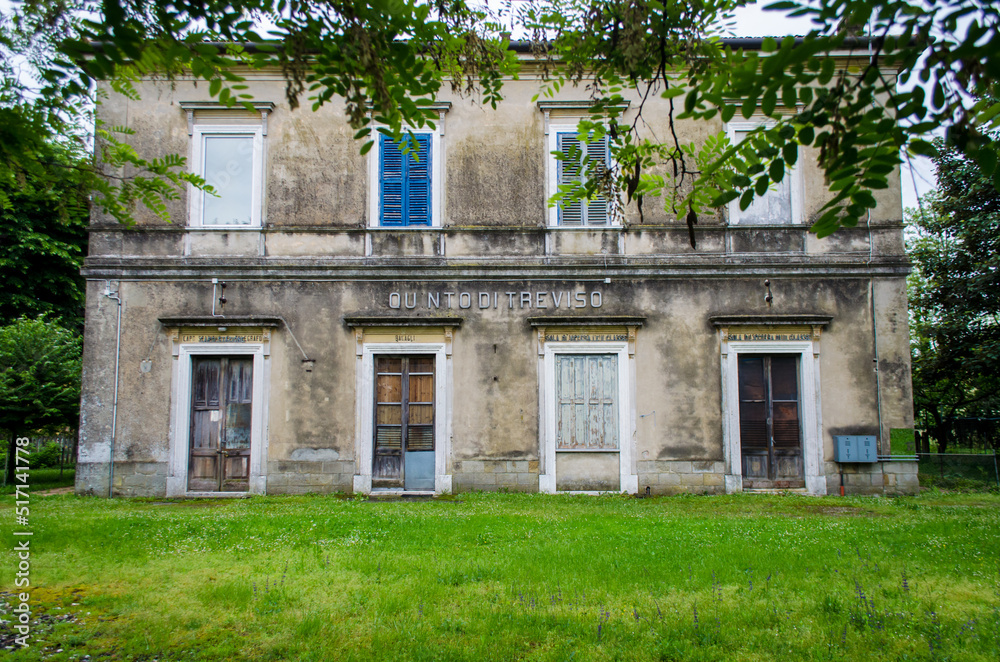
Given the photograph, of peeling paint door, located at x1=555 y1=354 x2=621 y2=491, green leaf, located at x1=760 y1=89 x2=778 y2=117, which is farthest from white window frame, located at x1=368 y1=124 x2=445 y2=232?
green leaf, located at x1=760 y1=89 x2=778 y2=117

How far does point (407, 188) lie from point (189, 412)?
558 cm

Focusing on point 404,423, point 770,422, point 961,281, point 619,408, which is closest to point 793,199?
point 770,422

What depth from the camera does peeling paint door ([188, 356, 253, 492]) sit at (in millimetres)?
11734

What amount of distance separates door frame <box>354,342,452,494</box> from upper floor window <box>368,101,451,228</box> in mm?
2239

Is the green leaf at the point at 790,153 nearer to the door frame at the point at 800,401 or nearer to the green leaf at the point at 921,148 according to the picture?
the green leaf at the point at 921,148

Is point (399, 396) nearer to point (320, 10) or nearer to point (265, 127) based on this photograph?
point (265, 127)

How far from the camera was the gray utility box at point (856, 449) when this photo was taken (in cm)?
1151

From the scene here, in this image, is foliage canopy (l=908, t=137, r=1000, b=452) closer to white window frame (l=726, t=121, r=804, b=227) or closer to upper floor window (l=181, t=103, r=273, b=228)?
white window frame (l=726, t=121, r=804, b=227)

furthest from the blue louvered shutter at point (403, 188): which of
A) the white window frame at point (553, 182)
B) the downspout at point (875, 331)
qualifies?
the downspout at point (875, 331)

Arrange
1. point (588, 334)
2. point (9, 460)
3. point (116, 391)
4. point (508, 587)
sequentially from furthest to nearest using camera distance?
point (9, 460) < point (588, 334) < point (116, 391) < point (508, 587)

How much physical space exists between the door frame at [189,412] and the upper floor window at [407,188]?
3225 millimetres

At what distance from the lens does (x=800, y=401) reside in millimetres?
11805

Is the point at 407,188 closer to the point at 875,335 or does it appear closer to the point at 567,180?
the point at 567,180

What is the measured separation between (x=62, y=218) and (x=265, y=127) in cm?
757
